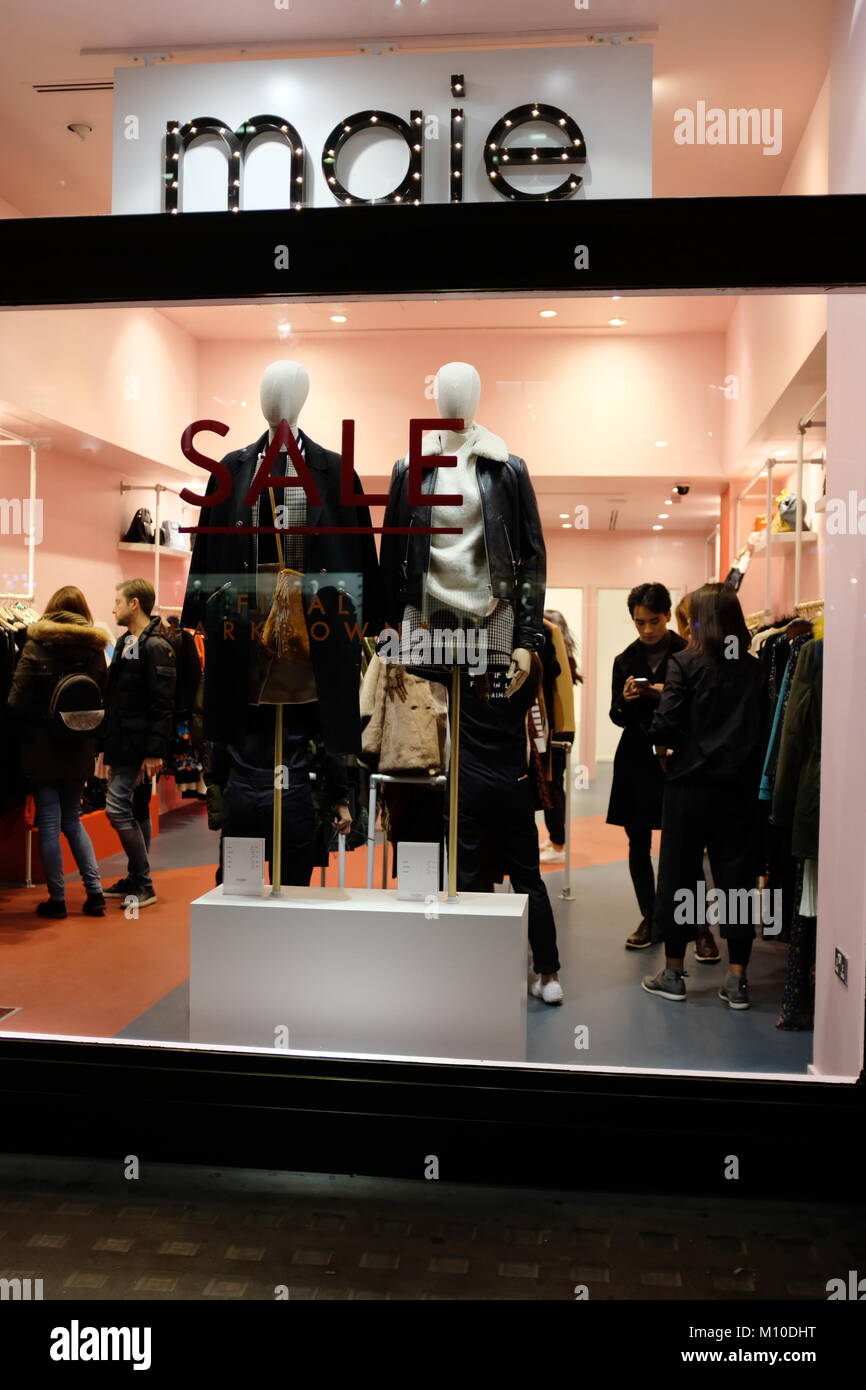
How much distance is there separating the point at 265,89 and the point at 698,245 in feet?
5.01

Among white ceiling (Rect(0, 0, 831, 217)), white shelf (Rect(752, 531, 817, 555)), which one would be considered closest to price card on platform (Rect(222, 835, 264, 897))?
white ceiling (Rect(0, 0, 831, 217))

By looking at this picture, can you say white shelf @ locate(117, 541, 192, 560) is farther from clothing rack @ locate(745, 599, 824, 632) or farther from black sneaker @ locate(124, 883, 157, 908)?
clothing rack @ locate(745, 599, 824, 632)

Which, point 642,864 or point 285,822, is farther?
point 642,864

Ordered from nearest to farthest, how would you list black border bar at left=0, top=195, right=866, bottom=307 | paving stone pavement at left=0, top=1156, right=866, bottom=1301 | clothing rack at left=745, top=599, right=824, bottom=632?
paving stone pavement at left=0, top=1156, right=866, bottom=1301 → black border bar at left=0, top=195, right=866, bottom=307 → clothing rack at left=745, top=599, right=824, bottom=632

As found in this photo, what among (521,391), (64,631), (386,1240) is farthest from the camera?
(64,631)

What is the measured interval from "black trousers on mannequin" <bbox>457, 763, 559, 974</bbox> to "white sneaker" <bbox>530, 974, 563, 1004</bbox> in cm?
13

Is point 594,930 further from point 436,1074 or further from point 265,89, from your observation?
point 265,89

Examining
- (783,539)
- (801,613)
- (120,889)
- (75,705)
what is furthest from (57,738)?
(783,539)

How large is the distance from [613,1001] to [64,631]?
6.60 ft

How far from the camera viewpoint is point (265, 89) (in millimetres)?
2975

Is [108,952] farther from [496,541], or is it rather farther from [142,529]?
[496,541]

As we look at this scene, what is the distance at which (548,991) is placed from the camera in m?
3.10

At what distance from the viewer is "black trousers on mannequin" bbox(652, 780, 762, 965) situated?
323 cm

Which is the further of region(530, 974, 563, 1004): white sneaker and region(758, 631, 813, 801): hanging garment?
region(758, 631, 813, 801): hanging garment
